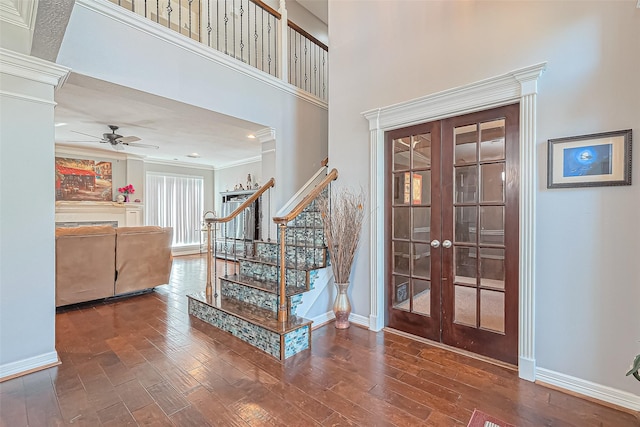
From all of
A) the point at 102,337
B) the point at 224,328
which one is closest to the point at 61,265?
the point at 102,337

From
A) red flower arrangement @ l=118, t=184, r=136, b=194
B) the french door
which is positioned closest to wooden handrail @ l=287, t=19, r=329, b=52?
the french door

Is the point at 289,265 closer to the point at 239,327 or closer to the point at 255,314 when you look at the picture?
the point at 255,314

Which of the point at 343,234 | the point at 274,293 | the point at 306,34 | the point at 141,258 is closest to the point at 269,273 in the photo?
the point at 274,293

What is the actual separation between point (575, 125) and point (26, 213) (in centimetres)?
411

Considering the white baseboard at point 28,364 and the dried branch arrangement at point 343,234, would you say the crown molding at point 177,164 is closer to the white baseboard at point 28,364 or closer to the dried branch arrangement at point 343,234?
the white baseboard at point 28,364

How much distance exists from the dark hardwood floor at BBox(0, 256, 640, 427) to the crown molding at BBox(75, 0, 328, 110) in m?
3.05

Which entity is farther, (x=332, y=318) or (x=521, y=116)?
(x=332, y=318)

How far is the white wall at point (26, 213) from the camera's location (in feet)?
7.07

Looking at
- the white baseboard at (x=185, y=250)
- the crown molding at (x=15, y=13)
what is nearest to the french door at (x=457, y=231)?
the crown molding at (x=15, y=13)

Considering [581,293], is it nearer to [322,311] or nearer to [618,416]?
[618,416]

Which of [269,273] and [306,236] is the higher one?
[306,236]

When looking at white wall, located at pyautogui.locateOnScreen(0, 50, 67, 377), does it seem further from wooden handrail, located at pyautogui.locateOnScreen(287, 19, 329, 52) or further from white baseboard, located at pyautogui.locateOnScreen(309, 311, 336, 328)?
wooden handrail, located at pyautogui.locateOnScreen(287, 19, 329, 52)

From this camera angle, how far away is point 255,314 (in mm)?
2838

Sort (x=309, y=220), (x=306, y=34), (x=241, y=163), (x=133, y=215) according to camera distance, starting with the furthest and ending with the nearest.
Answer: (x=241, y=163) → (x=133, y=215) → (x=306, y=34) → (x=309, y=220)
